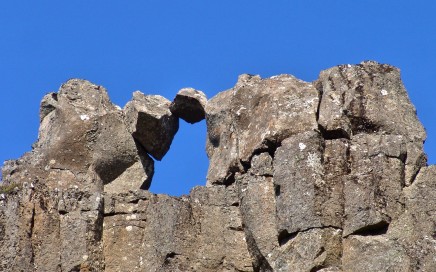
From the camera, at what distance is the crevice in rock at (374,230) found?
A: 113 ft

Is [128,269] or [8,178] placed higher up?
[8,178]

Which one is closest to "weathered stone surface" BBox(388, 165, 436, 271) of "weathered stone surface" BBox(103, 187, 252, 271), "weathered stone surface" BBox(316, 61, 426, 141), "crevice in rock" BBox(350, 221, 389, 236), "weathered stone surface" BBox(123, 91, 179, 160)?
"crevice in rock" BBox(350, 221, 389, 236)

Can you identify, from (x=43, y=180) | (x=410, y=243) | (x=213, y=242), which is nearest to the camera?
(x=410, y=243)

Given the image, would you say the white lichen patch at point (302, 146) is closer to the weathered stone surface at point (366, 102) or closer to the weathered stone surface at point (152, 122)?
the weathered stone surface at point (366, 102)

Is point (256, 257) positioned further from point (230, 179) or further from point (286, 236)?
point (230, 179)

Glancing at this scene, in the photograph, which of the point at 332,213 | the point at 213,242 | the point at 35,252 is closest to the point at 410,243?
the point at 332,213

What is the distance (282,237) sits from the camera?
35.1 meters

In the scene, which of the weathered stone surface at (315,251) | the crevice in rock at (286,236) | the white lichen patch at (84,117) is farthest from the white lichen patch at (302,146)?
the white lichen patch at (84,117)

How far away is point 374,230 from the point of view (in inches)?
1355

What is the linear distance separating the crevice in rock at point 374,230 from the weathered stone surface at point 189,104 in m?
6.99

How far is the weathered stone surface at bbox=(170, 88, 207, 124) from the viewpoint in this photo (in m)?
40.0

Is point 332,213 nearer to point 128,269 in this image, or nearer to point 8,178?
point 128,269

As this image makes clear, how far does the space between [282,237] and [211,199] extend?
266 centimetres

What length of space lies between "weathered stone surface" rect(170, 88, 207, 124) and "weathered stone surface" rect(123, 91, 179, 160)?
237mm
